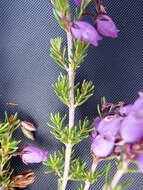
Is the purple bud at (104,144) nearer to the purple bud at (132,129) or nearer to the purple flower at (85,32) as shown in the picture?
the purple bud at (132,129)

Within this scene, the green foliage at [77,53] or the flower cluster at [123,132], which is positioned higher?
the green foliage at [77,53]

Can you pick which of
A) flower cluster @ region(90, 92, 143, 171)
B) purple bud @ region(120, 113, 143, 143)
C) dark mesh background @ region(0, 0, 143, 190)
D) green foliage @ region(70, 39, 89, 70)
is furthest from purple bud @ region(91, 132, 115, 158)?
dark mesh background @ region(0, 0, 143, 190)

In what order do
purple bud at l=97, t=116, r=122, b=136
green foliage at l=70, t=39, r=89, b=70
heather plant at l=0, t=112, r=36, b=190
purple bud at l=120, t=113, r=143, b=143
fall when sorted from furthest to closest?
heather plant at l=0, t=112, r=36, b=190 → green foliage at l=70, t=39, r=89, b=70 → purple bud at l=97, t=116, r=122, b=136 → purple bud at l=120, t=113, r=143, b=143

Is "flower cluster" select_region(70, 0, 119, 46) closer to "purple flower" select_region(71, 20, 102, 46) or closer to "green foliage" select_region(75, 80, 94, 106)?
"purple flower" select_region(71, 20, 102, 46)

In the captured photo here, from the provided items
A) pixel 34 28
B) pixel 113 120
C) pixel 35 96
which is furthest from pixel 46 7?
pixel 113 120

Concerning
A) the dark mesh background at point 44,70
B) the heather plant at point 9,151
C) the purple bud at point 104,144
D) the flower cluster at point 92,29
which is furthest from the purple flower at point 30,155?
the flower cluster at point 92,29

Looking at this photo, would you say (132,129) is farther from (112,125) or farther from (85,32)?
(85,32)
